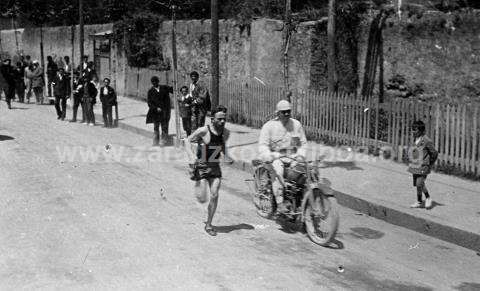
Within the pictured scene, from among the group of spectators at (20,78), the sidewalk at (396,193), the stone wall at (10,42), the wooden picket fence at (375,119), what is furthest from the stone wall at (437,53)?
the stone wall at (10,42)

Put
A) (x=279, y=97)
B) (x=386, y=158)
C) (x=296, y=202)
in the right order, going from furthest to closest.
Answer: (x=279, y=97) → (x=386, y=158) → (x=296, y=202)

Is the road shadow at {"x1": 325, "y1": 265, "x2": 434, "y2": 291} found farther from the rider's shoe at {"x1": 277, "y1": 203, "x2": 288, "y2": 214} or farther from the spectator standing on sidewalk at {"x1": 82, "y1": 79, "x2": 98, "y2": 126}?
the spectator standing on sidewalk at {"x1": 82, "y1": 79, "x2": 98, "y2": 126}

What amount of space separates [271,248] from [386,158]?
667cm

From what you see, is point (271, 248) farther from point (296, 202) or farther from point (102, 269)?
point (102, 269)

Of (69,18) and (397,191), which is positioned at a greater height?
(69,18)

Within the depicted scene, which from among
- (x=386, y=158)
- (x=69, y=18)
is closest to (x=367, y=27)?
(x=386, y=158)

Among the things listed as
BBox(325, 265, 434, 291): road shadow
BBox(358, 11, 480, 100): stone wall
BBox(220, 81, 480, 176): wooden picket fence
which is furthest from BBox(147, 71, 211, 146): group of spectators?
BBox(325, 265, 434, 291): road shadow

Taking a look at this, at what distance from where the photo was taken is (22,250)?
23.1ft

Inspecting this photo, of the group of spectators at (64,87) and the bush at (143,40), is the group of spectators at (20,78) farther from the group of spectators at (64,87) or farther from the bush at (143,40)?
the bush at (143,40)

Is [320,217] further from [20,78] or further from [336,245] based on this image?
[20,78]

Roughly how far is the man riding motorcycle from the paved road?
556 millimetres

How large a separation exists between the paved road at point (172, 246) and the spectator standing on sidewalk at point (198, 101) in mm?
3555

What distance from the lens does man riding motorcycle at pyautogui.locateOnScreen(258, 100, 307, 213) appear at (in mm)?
8461

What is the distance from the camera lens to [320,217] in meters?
7.73
